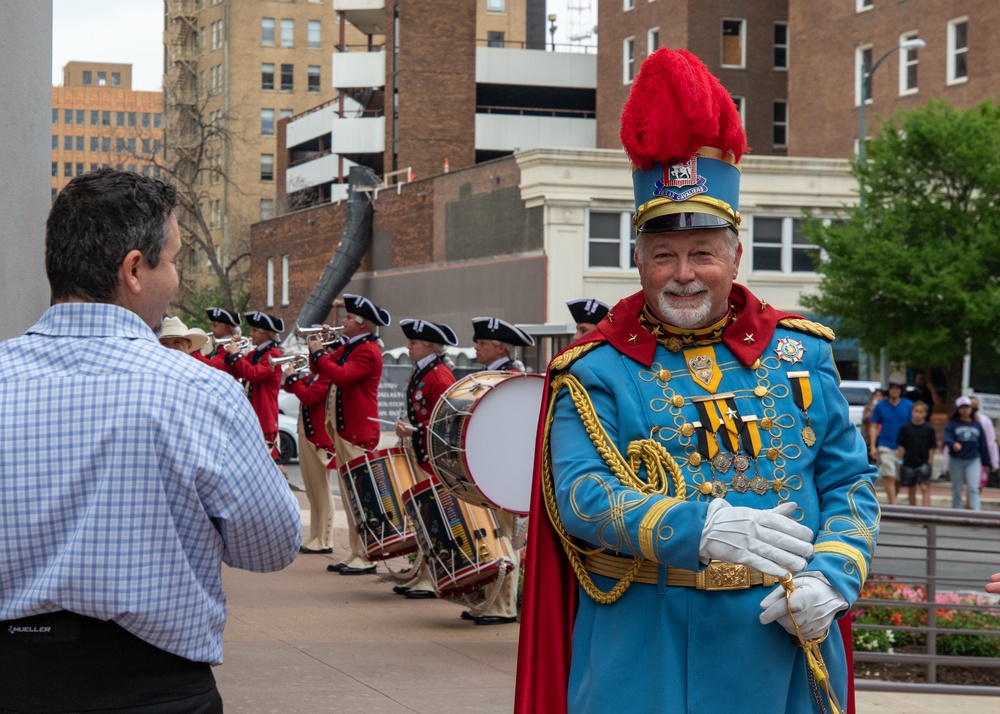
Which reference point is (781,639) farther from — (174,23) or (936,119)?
(174,23)

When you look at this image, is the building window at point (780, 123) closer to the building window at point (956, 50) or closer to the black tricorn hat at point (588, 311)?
the building window at point (956, 50)

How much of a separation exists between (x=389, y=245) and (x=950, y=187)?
24.3 m

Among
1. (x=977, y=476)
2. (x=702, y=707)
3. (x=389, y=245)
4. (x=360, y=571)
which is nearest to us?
(x=702, y=707)

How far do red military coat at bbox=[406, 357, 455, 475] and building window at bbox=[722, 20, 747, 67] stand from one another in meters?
48.2

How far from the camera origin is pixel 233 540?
300cm

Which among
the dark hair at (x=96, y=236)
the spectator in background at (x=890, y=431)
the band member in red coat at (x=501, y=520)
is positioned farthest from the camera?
the spectator in background at (x=890, y=431)

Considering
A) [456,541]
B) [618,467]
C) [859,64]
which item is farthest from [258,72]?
[618,467]

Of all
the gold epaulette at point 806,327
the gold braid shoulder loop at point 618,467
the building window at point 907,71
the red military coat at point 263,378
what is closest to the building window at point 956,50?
the building window at point 907,71

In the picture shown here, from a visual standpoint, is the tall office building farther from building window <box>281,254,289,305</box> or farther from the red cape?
the red cape

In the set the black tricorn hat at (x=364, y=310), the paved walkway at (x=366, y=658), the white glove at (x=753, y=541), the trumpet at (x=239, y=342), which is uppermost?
the black tricorn hat at (x=364, y=310)

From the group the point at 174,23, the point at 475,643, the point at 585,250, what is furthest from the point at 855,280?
the point at 174,23

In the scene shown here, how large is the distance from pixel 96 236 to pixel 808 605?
182 cm

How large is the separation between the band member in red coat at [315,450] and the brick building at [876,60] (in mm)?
28949

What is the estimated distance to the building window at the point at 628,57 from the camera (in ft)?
193
